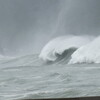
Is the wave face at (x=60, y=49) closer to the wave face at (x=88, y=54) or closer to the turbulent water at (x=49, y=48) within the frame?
the turbulent water at (x=49, y=48)

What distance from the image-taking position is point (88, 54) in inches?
1006

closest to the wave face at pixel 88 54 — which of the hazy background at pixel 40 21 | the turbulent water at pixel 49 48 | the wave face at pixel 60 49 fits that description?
the turbulent water at pixel 49 48

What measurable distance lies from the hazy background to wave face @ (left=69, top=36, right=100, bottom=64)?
8.32 meters

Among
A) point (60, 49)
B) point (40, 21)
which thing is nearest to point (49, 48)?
point (60, 49)

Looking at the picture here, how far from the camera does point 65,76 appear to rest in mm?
16000

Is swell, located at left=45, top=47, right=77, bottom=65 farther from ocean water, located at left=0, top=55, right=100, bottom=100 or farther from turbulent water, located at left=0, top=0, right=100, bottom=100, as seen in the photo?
ocean water, located at left=0, top=55, right=100, bottom=100

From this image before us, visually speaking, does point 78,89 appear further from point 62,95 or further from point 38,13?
point 38,13

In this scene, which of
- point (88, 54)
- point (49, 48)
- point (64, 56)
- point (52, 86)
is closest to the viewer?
point (52, 86)

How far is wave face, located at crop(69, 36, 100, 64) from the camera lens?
24.6 meters

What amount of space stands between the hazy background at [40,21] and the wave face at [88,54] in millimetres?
8324

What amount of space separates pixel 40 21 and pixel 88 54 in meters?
19.8

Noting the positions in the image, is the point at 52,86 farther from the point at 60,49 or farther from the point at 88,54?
the point at 60,49

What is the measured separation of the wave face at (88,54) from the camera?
970 inches

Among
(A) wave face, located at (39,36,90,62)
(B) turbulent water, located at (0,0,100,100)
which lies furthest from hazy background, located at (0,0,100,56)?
(A) wave face, located at (39,36,90,62)
